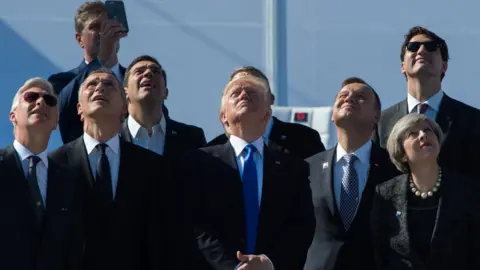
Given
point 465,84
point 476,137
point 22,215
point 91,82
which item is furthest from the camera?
point 465,84

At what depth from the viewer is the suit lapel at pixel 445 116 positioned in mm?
6133

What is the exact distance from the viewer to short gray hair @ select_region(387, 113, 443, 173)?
5.68m

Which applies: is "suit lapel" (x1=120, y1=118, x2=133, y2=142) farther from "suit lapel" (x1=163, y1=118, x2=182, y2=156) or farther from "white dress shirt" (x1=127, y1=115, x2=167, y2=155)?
"suit lapel" (x1=163, y1=118, x2=182, y2=156)

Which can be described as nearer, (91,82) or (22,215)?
(22,215)

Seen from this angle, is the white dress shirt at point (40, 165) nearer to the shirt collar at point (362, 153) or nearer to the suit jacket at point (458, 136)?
the shirt collar at point (362, 153)

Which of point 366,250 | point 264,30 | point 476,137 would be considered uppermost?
point 264,30

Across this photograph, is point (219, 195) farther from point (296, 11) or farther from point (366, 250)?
point (296, 11)

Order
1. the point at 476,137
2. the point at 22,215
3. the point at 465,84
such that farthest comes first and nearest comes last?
the point at 465,84 → the point at 476,137 → the point at 22,215

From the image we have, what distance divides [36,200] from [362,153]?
170cm

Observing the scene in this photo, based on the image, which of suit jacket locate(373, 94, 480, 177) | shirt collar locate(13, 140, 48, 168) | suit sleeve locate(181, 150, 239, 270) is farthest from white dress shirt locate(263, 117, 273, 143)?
shirt collar locate(13, 140, 48, 168)

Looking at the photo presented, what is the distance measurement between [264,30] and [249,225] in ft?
8.94

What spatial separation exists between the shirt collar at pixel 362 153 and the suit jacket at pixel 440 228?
35cm

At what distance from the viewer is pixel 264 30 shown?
314 inches

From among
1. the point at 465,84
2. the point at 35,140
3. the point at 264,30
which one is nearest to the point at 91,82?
the point at 35,140
